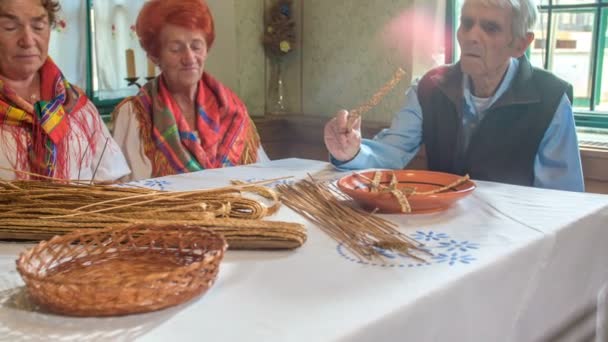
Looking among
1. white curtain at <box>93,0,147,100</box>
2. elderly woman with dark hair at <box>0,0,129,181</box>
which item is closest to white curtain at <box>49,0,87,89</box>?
white curtain at <box>93,0,147,100</box>

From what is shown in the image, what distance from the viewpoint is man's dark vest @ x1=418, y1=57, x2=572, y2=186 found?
1.75 metres

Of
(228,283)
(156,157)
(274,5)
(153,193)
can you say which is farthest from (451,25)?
(228,283)

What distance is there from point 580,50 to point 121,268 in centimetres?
229

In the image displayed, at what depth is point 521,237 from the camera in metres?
0.99

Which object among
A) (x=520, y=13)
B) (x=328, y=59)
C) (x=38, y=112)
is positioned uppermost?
(x=520, y=13)

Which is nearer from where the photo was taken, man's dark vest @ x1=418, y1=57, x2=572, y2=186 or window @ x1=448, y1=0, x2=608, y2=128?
man's dark vest @ x1=418, y1=57, x2=572, y2=186

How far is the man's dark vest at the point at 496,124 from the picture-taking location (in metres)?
1.75

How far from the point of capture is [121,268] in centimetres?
79

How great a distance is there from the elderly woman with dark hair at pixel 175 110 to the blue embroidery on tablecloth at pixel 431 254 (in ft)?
4.15

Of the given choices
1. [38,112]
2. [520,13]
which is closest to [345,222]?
[520,13]

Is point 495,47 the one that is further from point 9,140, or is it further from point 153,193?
point 9,140

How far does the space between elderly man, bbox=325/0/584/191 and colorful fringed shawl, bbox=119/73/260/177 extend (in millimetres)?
603

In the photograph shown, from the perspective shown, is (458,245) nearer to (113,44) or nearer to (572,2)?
(572,2)

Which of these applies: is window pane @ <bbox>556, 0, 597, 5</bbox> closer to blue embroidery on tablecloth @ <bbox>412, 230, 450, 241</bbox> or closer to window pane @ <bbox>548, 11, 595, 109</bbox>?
window pane @ <bbox>548, 11, 595, 109</bbox>
